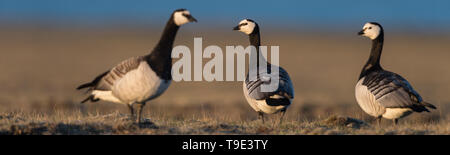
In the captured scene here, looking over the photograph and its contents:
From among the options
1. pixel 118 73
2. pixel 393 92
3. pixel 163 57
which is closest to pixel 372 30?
pixel 393 92

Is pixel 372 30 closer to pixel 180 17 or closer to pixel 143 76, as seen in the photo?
pixel 180 17

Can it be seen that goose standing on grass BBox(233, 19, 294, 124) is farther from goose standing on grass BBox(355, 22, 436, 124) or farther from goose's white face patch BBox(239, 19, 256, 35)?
goose standing on grass BBox(355, 22, 436, 124)

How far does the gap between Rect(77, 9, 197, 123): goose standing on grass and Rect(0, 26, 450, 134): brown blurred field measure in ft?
1.71

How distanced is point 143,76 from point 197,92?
27381 millimetres

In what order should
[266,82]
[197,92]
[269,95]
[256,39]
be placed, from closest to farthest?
[269,95] < [266,82] < [256,39] < [197,92]

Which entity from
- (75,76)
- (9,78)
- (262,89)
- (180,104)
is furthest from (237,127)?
(75,76)

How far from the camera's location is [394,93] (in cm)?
1353

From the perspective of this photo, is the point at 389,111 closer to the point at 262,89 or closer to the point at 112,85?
the point at 262,89

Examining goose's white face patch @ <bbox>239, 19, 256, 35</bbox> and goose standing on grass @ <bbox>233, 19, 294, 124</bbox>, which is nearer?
goose standing on grass @ <bbox>233, 19, 294, 124</bbox>

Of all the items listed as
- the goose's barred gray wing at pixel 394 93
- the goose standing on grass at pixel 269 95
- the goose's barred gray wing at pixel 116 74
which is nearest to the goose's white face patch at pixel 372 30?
the goose's barred gray wing at pixel 394 93

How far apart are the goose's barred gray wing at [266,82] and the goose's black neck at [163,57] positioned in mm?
2533

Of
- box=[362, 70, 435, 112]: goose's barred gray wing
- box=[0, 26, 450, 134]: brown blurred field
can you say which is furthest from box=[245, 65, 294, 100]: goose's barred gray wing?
box=[362, 70, 435, 112]: goose's barred gray wing

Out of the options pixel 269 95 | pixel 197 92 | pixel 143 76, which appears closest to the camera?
pixel 143 76

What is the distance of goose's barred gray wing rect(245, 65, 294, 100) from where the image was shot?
13.9 m
